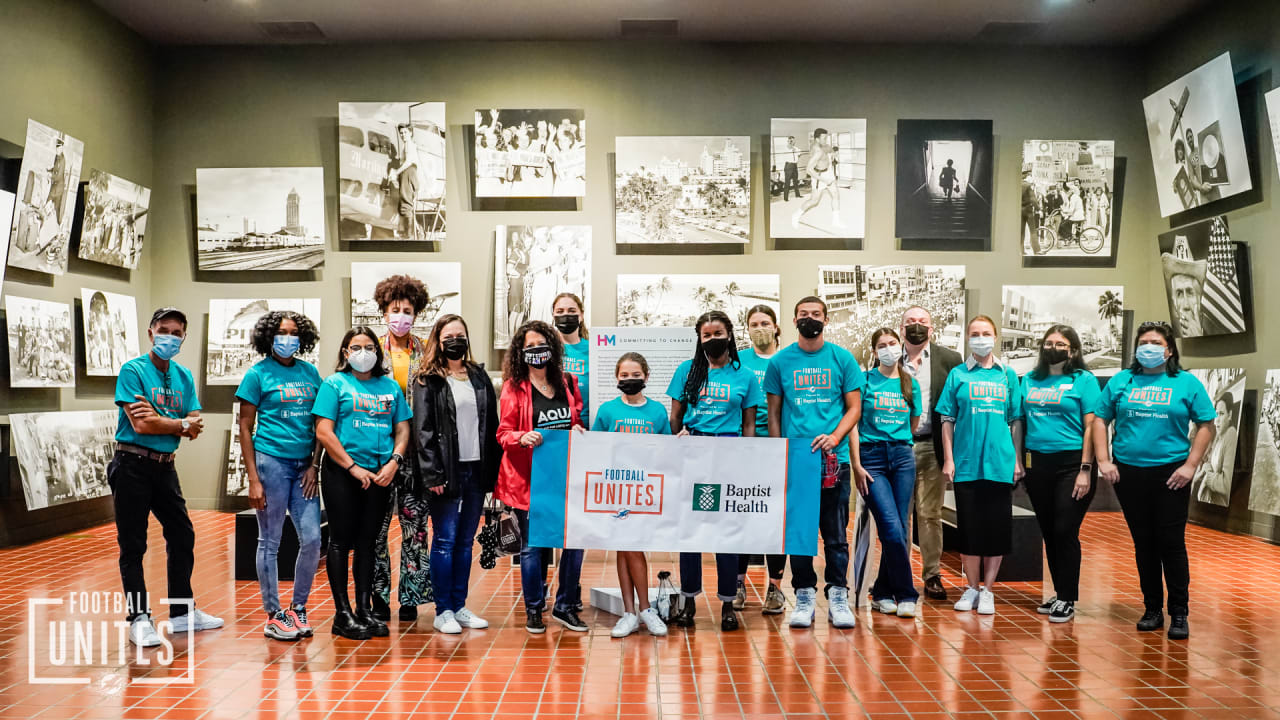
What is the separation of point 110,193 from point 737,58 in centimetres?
617

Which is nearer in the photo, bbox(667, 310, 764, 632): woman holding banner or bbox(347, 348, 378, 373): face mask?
bbox(347, 348, 378, 373): face mask

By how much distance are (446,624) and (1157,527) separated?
12.2 ft

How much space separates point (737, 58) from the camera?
30.0 feet

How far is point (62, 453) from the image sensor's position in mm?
7242

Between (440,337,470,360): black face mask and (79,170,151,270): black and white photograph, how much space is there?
5186 millimetres

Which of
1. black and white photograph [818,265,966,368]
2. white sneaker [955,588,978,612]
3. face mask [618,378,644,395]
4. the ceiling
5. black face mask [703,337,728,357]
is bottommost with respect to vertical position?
white sneaker [955,588,978,612]

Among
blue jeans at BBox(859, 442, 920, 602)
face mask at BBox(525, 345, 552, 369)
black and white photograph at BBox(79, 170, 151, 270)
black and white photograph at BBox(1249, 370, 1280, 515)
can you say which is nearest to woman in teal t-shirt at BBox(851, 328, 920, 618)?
blue jeans at BBox(859, 442, 920, 602)

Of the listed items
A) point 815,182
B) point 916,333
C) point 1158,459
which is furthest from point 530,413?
point 815,182

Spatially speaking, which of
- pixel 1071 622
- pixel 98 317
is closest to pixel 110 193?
pixel 98 317

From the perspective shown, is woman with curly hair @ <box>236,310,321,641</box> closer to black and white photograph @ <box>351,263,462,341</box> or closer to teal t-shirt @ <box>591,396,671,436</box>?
teal t-shirt @ <box>591,396,671,436</box>

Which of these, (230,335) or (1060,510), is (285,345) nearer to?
(1060,510)

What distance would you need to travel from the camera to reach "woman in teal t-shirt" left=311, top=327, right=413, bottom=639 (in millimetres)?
4273

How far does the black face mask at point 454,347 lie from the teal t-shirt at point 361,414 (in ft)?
1.12

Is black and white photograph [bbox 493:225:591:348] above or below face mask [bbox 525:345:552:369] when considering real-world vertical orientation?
above
